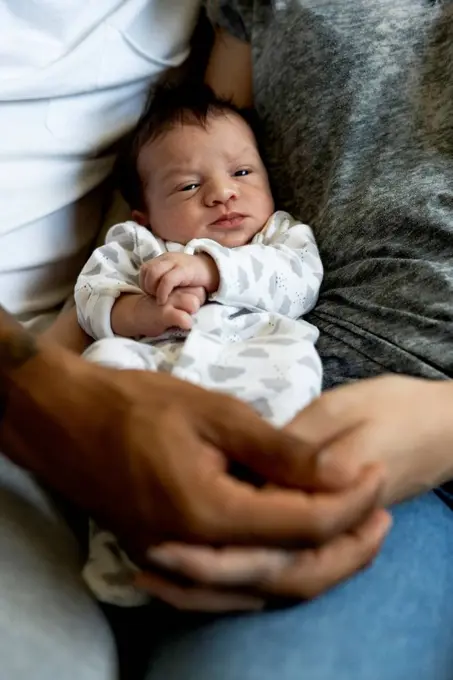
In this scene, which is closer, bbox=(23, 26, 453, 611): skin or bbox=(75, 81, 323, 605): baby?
bbox=(23, 26, 453, 611): skin

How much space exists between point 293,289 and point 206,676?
1.41ft

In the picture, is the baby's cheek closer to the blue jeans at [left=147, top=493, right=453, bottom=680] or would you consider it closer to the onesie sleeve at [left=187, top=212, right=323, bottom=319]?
the onesie sleeve at [left=187, top=212, right=323, bottom=319]

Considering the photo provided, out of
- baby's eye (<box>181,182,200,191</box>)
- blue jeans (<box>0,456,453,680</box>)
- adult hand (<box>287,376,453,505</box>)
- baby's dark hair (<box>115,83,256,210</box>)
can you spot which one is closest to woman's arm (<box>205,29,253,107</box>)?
baby's dark hair (<box>115,83,256,210</box>)

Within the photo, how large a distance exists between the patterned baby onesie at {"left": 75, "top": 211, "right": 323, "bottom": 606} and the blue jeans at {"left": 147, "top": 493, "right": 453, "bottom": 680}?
0.07 meters

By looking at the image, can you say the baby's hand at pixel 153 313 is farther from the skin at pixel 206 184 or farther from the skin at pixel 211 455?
the skin at pixel 211 455

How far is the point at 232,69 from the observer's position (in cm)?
117

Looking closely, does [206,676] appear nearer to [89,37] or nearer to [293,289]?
[293,289]

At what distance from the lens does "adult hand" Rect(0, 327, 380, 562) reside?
59 cm

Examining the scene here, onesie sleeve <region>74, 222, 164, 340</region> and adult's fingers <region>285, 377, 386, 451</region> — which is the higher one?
adult's fingers <region>285, 377, 386, 451</region>

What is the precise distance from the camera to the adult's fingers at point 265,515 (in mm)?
583

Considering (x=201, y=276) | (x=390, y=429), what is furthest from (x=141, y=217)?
(x=390, y=429)

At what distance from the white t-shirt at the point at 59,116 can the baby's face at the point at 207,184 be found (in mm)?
91

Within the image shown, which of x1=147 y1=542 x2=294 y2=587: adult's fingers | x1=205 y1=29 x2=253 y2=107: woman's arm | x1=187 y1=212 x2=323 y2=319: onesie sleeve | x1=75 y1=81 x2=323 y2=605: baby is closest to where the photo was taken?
x1=147 y1=542 x2=294 y2=587: adult's fingers

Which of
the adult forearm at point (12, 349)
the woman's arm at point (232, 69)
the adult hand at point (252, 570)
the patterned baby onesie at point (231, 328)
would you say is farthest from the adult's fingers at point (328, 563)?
the woman's arm at point (232, 69)
